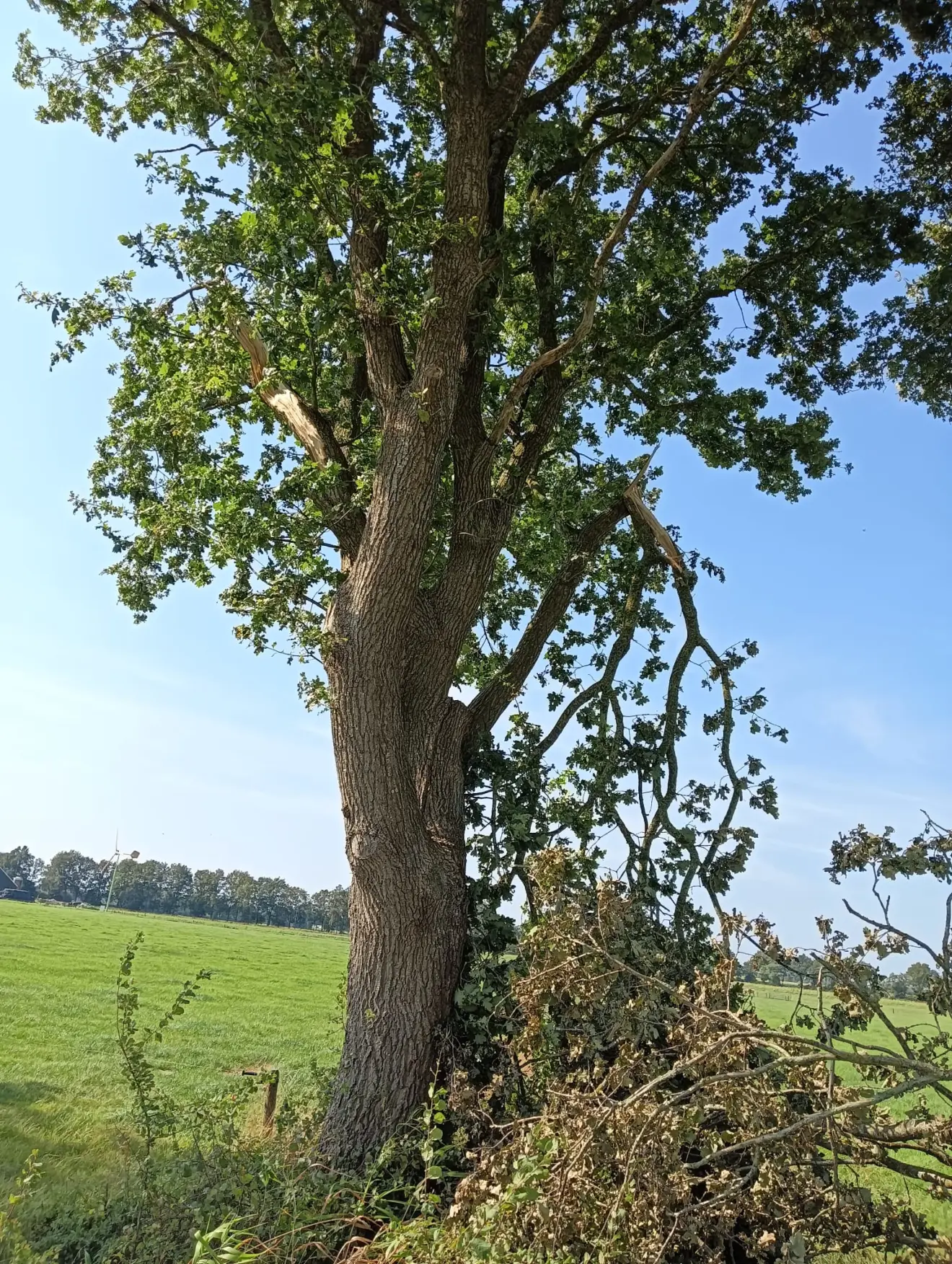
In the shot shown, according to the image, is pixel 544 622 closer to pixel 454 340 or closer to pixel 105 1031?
pixel 454 340

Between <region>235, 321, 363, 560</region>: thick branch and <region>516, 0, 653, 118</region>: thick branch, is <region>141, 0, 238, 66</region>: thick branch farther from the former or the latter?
<region>516, 0, 653, 118</region>: thick branch

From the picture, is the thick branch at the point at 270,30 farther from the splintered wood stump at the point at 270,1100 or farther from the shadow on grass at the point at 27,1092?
the shadow on grass at the point at 27,1092

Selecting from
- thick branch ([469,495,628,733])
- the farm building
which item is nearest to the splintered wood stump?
thick branch ([469,495,628,733])

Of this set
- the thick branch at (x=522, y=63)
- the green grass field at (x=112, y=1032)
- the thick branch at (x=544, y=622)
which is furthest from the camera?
the green grass field at (x=112, y=1032)

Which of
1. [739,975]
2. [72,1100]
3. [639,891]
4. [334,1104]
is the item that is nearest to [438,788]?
[639,891]

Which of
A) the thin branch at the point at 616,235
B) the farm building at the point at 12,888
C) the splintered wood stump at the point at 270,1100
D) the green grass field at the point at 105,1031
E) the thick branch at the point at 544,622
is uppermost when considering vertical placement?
the thin branch at the point at 616,235

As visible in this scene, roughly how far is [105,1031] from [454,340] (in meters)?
17.6

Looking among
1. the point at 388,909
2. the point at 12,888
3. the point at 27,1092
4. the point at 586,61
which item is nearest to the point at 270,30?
the point at 586,61

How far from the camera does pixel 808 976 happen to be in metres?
4.49

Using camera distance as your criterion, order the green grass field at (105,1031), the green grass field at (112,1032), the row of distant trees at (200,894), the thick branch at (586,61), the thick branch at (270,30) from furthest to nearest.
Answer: the row of distant trees at (200,894), the green grass field at (105,1031), the green grass field at (112,1032), the thick branch at (586,61), the thick branch at (270,30)

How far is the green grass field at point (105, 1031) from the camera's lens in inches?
381

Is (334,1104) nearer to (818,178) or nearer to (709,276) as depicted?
(709,276)

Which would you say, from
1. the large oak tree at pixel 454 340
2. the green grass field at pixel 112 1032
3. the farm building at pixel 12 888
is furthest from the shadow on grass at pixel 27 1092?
the farm building at pixel 12 888

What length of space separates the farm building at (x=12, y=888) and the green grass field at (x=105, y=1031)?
94.3 metres
